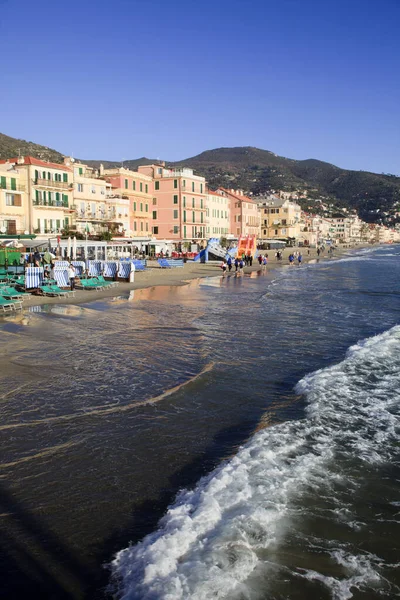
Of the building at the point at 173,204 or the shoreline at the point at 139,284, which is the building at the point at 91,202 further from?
the building at the point at 173,204

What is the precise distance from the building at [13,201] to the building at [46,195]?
0.32 meters

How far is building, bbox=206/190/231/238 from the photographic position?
82.6 meters

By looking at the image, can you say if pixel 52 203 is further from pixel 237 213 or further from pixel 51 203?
pixel 237 213

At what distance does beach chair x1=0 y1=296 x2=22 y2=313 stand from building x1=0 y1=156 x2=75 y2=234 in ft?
87.5

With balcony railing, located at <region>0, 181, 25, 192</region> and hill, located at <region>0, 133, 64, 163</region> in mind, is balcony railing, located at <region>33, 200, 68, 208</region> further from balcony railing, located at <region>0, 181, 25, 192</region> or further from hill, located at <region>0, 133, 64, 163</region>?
hill, located at <region>0, 133, 64, 163</region>

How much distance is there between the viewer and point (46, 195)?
1892 inches

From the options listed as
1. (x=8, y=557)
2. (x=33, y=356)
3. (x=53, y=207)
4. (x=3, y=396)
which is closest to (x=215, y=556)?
(x=8, y=557)

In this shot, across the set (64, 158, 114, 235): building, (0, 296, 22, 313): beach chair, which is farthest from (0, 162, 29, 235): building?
(0, 296, 22, 313): beach chair

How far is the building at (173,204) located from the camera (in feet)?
229

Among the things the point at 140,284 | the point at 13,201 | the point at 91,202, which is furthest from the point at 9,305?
the point at 91,202

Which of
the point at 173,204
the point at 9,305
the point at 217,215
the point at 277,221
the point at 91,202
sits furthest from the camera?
the point at 277,221

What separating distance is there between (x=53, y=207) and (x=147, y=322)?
3334 cm

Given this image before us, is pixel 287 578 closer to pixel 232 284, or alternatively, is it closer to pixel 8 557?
pixel 8 557

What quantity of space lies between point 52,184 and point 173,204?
24.1m
